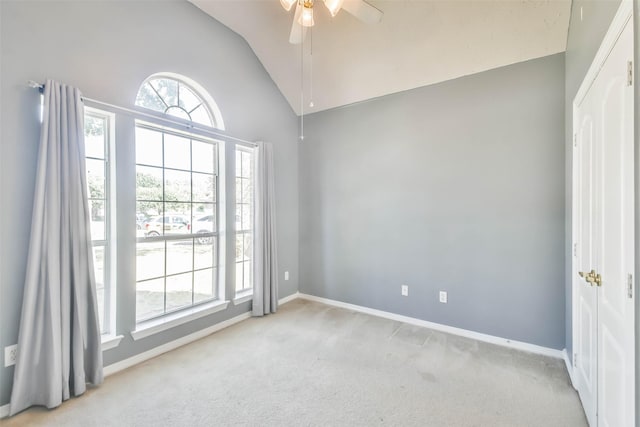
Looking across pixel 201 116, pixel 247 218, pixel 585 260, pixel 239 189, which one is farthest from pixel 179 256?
pixel 585 260

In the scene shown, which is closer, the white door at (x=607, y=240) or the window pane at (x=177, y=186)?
the white door at (x=607, y=240)

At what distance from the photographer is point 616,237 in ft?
3.93

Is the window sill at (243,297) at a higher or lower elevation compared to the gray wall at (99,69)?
lower

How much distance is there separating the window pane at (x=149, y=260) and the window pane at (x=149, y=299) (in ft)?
0.23

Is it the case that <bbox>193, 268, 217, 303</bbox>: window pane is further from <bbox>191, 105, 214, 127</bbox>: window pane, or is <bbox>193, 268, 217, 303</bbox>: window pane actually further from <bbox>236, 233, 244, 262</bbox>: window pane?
<bbox>191, 105, 214, 127</bbox>: window pane

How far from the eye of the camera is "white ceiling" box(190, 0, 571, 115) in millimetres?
2320

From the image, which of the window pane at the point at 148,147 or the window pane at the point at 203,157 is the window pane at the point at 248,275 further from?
the window pane at the point at 148,147

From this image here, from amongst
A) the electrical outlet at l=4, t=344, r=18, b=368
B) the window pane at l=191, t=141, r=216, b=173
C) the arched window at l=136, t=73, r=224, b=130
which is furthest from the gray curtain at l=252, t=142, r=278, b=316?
the electrical outlet at l=4, t=344, r=18, b=368

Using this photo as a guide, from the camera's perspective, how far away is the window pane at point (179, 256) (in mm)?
Result: 2650

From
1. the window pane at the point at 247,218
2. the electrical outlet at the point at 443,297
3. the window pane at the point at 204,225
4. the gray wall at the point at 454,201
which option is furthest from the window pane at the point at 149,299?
the electrical outlet at the point at 443,297

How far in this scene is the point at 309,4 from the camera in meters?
1.83

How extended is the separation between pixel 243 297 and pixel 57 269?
5.86ft

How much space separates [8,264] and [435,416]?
2904 millimetres

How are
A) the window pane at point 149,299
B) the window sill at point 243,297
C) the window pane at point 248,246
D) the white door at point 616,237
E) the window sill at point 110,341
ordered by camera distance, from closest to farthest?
the white door at point 616,237 < the window sill at point 110,341 < the window pane at point 149,299 < the window sill at point 243,297 < the window pane at point 248,246
